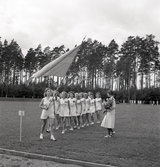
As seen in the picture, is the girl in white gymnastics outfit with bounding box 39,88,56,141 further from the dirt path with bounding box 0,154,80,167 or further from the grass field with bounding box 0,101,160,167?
the dirt path with bounding box 0,154,80,167

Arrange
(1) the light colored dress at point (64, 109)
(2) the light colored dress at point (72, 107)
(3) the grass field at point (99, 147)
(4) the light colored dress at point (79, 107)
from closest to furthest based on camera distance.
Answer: (3) the grass field at point (99, 147) → (1) the light colored dress at point (64, 109) → (2) the light colored dress at point (72, 107) → (4) the light colored dress at point (79, 107)

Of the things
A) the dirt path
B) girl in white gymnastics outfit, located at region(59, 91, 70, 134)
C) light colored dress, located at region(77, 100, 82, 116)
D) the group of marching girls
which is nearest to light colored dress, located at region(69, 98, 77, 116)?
the group of marching girls

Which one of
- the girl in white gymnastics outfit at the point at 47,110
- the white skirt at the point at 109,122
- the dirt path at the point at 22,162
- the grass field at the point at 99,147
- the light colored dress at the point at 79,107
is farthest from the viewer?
the light colored dress at the point at 79,107

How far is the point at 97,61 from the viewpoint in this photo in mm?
73188

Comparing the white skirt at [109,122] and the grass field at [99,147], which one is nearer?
the grass field at [99,147]

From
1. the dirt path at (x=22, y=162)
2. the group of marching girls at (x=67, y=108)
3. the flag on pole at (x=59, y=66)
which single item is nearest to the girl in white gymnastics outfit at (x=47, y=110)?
the group of marching girls at (x=67, y=108)

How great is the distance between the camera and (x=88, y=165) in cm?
715

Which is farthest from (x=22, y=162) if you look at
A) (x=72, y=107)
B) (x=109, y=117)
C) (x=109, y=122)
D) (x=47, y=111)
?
(x=72, y=107)

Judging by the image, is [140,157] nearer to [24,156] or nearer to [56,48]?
[24,156]

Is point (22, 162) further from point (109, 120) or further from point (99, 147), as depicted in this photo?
point (109, 120)

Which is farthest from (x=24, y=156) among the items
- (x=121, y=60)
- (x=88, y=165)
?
(x=121, y=60)

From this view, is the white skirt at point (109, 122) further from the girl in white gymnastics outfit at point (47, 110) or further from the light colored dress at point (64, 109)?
the light colored dress at point (64, 109)

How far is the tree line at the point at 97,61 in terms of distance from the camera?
6661 centimetres

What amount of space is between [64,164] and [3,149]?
2.53 m
